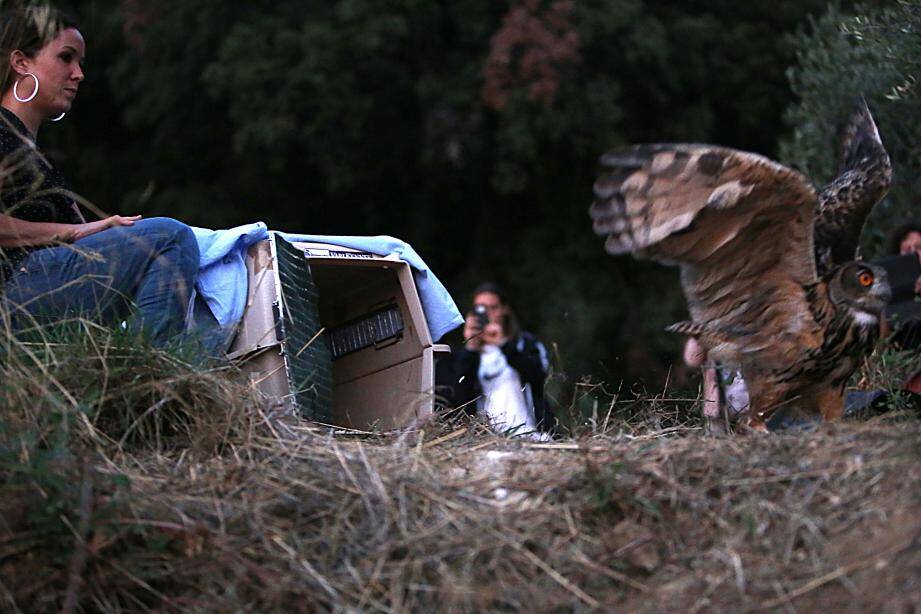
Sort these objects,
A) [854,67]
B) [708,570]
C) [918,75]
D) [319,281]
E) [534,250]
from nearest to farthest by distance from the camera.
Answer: [708,570]
[319,281]
[918,75]
[854,67]
[534,250]

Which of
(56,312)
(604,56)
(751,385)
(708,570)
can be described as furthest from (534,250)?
(708,570)

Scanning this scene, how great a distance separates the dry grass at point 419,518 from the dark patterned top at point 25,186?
71 centimetres

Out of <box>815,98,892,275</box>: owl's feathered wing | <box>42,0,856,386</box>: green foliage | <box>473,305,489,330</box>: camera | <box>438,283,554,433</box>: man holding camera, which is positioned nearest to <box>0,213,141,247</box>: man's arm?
<box>438,283,554,433</box>: man holding camera

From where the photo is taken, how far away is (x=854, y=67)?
7219 mm

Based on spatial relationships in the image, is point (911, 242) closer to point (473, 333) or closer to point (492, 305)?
point (492, 305)

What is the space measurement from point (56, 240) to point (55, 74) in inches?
29.5

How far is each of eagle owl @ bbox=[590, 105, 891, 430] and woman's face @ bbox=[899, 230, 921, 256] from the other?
1081 millimetres

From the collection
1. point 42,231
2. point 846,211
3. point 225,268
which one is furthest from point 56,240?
point 846,211

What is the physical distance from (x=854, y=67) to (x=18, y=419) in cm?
545

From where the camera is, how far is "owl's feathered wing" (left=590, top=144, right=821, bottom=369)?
4.53 metres

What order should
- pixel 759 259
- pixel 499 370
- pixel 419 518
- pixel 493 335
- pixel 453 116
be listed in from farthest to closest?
pixel 453 116
pixel 493 335
pixel 499 370
pixel 759 259
pixel 419 518

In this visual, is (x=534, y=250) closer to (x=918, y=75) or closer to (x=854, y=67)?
(x=854, y=67)

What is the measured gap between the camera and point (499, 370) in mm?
5922

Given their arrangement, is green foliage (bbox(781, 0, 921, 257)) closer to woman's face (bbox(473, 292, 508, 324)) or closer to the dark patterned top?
woman's face (bbox(473, 292, 508, 324))
